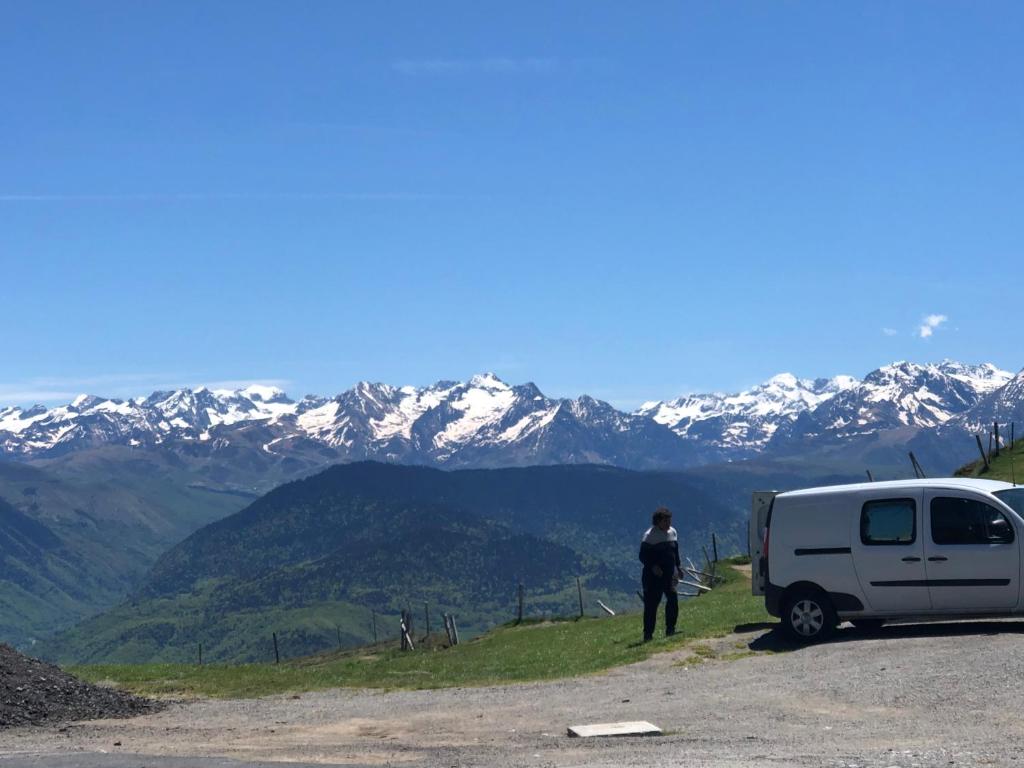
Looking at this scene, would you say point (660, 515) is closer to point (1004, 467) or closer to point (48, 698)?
point (48, 698)

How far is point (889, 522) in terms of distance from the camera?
72.7 feet

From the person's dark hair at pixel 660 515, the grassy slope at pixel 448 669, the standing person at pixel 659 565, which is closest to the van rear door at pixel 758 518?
the grassy slope at pixel 448 669

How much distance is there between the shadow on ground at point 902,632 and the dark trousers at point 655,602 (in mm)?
2405

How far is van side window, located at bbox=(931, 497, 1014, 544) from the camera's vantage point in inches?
838

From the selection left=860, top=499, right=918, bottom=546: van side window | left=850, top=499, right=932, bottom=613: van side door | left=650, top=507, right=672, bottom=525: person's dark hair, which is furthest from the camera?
left=650, top=507, right=672, bottom=525: person's dark hair

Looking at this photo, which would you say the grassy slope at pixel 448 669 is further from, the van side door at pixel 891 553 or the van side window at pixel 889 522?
the van side window at pixel 889 522

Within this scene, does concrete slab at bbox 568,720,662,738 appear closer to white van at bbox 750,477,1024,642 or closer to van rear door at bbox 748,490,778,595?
white van at bbox 750,477,1024,642

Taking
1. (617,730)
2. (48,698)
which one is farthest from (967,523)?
(48,698)

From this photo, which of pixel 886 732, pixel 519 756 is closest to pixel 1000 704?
pixel 886 732

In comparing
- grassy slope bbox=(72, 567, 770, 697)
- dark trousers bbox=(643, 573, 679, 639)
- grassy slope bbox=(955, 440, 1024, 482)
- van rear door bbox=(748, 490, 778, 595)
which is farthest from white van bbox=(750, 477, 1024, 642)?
grassy slope bbox=(955, 440, 1024, 482)

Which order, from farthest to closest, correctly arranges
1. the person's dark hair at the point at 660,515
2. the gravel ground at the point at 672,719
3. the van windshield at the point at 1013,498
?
1. the person's dark hair at the point at 660,515
2. the van windshield at the point at 1013,498
3. the gravel ground at the point at 672,719

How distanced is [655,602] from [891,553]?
5.54 metres

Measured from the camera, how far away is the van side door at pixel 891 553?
21734 mm

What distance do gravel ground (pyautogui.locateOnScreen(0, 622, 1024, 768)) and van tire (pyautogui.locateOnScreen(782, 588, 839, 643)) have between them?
1.67ft
